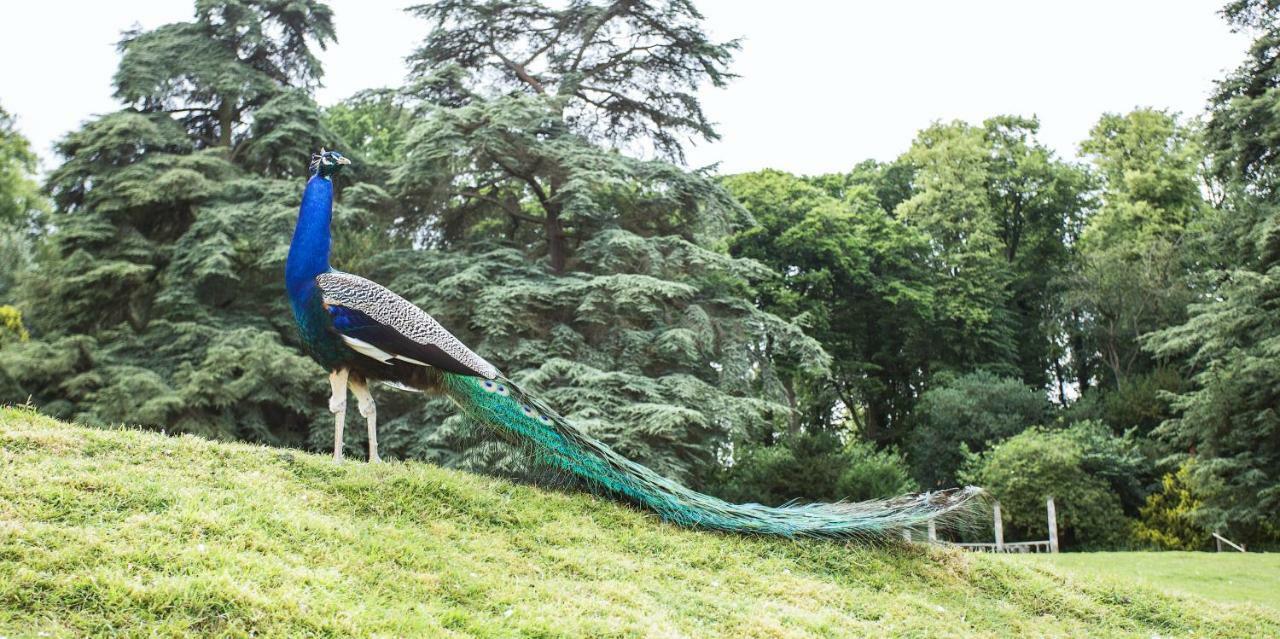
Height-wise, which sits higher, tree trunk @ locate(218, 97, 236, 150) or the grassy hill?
tree trunk @ locate(218, 97, 236, 150)

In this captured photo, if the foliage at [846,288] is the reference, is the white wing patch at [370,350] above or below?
below

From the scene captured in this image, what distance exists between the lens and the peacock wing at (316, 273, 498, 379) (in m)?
7.21

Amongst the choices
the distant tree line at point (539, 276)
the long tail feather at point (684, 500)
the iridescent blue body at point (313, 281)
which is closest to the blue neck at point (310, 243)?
the iridescent blue body at point (313, 281)

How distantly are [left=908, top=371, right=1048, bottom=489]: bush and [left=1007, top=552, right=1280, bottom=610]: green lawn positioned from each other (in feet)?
35.0

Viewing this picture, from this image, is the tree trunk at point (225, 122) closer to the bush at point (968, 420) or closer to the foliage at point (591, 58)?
the foliage at point (591, 58)

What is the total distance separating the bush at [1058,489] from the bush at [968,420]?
2965 millimetres

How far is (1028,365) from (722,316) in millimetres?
18128

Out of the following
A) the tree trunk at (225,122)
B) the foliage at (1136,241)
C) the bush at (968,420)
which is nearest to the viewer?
the tree trunk at (225,122)

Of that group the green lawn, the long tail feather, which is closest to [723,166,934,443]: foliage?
the green lawn

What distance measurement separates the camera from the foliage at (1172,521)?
68.3 ft

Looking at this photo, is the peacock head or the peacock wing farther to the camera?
the peacock head

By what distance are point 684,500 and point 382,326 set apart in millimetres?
2860

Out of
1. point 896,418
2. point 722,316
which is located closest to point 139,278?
point 722,316

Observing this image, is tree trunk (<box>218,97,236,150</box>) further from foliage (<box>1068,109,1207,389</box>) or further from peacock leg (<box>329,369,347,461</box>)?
foliage (<box>1068,109,1207,389</box>)
